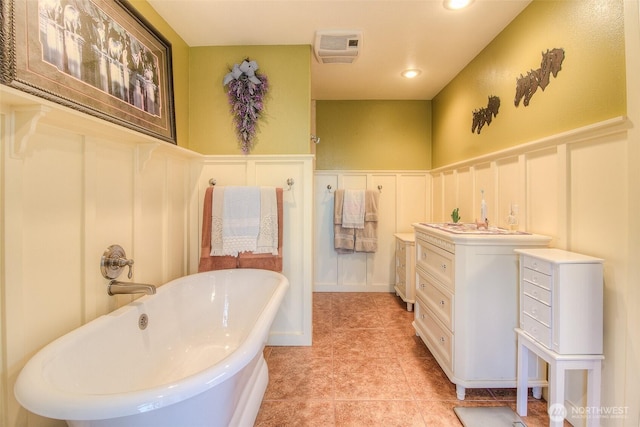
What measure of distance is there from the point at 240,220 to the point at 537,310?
1865mm

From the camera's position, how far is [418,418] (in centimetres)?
144

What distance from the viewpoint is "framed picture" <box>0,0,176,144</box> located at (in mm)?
978

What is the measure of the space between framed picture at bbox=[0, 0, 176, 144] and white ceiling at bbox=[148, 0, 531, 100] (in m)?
0.33

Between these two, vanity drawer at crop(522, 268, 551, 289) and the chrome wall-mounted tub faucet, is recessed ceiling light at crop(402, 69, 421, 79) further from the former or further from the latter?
the chrome wall-mounted tub faucet

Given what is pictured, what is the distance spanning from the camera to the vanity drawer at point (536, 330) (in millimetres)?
1250

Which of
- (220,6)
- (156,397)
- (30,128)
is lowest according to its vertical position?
(156,397)

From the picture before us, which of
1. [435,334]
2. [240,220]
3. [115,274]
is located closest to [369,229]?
[435,334]

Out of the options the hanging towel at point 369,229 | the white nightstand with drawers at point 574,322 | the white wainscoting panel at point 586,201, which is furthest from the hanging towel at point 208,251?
the white wainscoting panel at point 586,201

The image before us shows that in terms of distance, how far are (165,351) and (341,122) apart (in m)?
2.96

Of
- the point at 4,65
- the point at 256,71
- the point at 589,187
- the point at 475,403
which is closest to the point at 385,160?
the point at 256,71

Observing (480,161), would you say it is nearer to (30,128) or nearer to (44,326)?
(30,128)

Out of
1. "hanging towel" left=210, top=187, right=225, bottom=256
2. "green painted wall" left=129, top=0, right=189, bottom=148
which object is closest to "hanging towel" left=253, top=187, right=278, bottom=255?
"hanging towel" left=210, top=187, right=225, bottom=256

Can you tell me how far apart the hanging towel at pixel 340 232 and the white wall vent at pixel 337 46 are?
1.44m

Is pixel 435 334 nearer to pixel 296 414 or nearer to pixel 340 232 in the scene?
pixel 296 414
